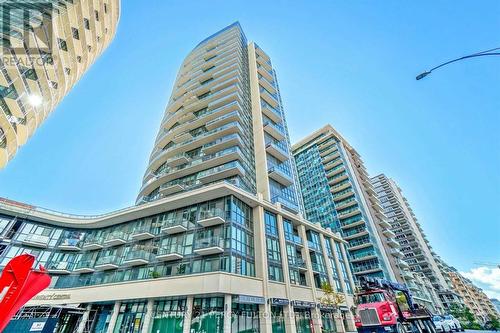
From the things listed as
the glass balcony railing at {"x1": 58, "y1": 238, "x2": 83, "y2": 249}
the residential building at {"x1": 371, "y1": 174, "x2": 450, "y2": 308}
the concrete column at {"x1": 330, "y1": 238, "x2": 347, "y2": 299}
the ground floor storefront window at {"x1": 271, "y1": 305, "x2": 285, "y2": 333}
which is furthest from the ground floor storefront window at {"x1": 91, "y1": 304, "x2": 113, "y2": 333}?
the residential building at {"x1": 371, "y1": 174, "x2": 450, "y2": 308}

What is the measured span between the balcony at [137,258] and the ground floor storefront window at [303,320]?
16588 millimetres

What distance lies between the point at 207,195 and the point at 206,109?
21.7m

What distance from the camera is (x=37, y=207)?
29328 mm

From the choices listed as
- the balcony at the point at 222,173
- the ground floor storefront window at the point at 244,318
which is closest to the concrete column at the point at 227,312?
the ground floor storefront window at the point at 244,318

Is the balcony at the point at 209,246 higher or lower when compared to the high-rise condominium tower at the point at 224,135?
lower

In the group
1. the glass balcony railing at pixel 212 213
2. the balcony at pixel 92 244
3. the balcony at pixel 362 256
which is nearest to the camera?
the glass balcony railing at pixel 212 213

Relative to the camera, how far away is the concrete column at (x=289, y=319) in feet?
72.0

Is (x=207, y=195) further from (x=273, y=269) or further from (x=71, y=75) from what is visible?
(x=71, y=75)

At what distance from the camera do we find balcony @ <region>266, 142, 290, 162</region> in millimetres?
37719

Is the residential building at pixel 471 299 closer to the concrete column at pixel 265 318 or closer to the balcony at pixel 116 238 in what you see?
the concrete column at pixel 265 318

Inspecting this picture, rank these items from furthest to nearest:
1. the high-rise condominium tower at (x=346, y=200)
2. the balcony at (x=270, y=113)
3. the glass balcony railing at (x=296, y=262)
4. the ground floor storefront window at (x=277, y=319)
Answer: the high-rise condominium tower at (x=346, y=200) → the balcony at (x=270, y=113) → the glass balcony railing at (x=296, y=262) → the ground floor storefront window at (x=277, y=319)

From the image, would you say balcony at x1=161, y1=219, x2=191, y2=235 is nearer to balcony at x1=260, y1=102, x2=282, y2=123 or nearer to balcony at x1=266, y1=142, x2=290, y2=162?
balcony at x1=266, y1=142, x2=290, y2=162

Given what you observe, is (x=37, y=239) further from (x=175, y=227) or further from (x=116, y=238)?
(x=175, y=227)

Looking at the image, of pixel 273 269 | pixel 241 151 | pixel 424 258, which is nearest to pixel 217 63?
pixel 241 151
